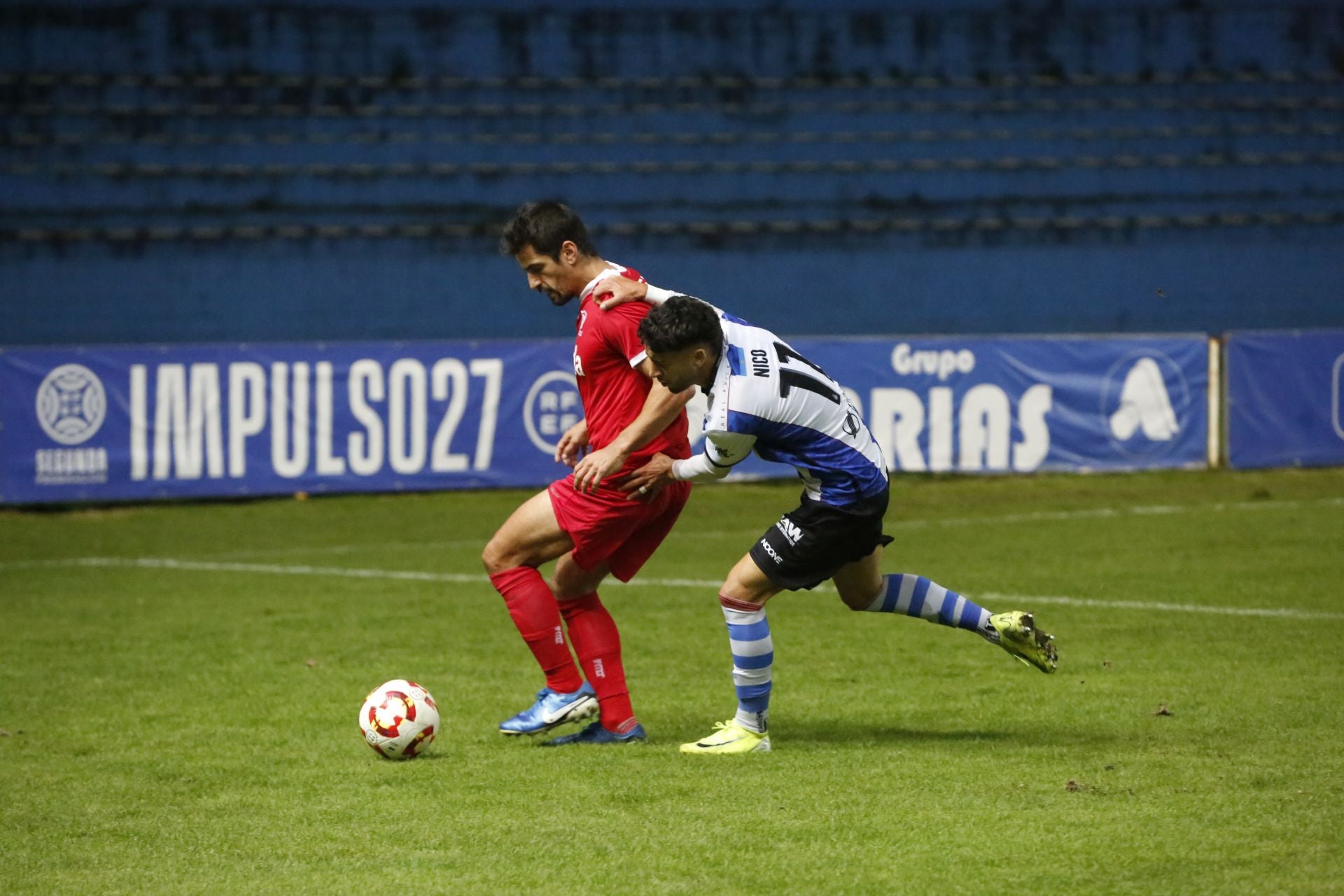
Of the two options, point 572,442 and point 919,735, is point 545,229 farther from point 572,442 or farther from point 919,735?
point 919,735

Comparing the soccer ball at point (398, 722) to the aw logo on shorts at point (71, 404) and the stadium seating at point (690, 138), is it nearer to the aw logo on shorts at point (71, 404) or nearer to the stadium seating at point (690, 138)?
the aw logo on shorts at point (71, 404)

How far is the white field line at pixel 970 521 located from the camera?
46.6ft

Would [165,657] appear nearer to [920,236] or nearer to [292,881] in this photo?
[292,881]

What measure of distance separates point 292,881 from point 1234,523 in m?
11.2

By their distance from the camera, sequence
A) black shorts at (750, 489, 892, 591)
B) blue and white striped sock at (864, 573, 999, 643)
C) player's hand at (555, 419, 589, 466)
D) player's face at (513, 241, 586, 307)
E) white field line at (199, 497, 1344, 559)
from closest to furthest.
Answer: black shorts at (750, 489, 892, 591), player's face at (513, 241, 586, 307), blue and white striped sock at (864, 573, 999, 643), player's hand at (555, 419, 589, 466), white field line at (199, 497, 1344, 559)

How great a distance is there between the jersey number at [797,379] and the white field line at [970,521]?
8465 mm

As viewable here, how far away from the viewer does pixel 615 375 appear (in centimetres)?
650

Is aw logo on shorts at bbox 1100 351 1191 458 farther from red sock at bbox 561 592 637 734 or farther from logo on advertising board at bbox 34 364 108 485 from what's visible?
red sock at bbox 561 592 637 734

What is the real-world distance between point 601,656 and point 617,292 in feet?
4.71

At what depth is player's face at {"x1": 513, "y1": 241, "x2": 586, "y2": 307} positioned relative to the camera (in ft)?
21.0

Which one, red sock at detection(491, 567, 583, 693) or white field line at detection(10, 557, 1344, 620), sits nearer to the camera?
red sock at detection(491, 567, 583, 693)

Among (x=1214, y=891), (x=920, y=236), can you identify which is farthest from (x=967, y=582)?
(x=920, y=236)

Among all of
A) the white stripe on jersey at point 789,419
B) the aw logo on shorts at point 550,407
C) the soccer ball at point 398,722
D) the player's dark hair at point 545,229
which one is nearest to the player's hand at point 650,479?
the white stripe on jersey at point 789,419

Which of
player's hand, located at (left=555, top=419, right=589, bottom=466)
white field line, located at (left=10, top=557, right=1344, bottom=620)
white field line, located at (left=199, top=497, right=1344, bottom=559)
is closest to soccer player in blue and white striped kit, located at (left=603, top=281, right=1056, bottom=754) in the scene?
player's hand, located at (left=555, top=419, right=589, bottom=466)
